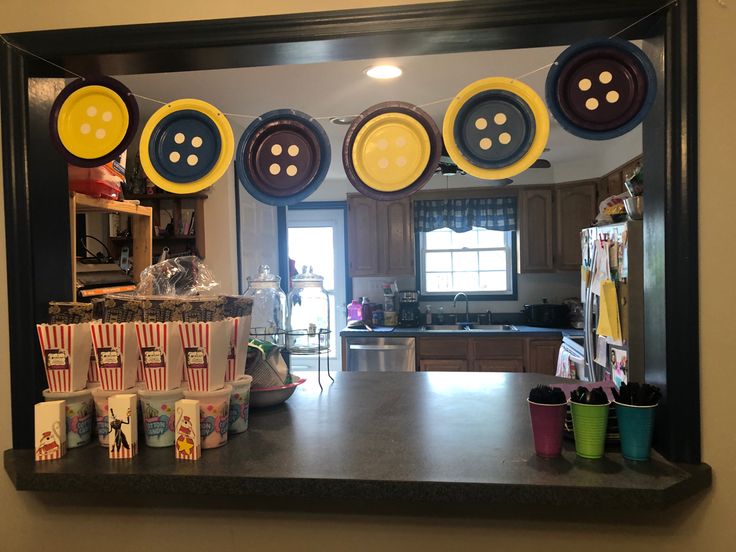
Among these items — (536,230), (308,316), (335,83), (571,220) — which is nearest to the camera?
(308,316)

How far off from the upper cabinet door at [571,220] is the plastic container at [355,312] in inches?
78.3

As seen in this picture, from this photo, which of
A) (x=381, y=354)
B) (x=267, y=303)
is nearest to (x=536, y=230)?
(x=381, y=354)

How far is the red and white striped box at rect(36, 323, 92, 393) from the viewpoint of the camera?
1.24 metres

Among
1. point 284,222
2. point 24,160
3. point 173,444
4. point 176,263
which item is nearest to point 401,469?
point 173,444

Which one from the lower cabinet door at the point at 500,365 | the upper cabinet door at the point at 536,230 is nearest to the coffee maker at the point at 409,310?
the lower cabinet door at the point at 500,365

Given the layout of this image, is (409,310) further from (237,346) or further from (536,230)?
(237,346)

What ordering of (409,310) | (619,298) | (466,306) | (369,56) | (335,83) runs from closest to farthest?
(369,56), (619,298), (335,83), (409,310), (466,306)

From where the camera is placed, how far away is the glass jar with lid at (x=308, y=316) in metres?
1.73

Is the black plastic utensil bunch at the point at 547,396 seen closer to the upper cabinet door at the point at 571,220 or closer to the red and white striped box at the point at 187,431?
the red and white striped box at the point at 187,431

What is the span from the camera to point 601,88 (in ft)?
3.89

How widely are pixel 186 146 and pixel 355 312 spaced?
4.08 meters

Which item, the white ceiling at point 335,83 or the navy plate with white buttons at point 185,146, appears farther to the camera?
the white ceiling at point 335,83

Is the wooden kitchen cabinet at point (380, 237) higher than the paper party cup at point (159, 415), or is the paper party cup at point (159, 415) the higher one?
the wooden kitchen cabinet at point (380, 237)

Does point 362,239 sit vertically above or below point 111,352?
above
